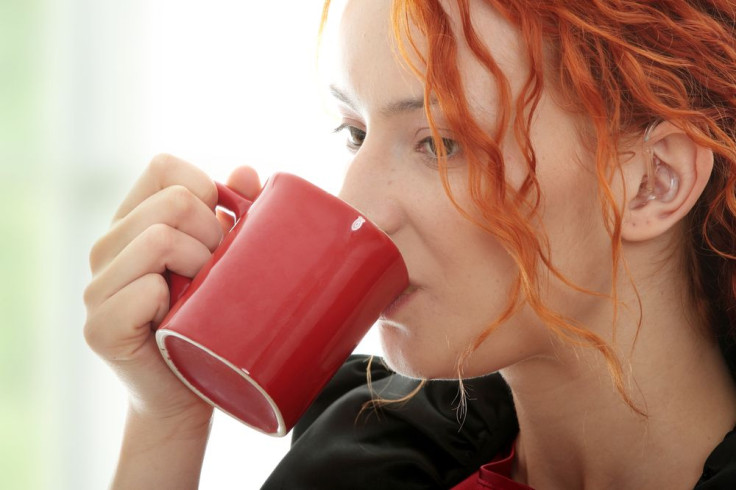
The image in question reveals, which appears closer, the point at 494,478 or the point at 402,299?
the point at 402,299

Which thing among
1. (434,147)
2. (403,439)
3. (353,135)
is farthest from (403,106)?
(403,439)

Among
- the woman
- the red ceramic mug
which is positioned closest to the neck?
the woman

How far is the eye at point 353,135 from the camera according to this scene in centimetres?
112

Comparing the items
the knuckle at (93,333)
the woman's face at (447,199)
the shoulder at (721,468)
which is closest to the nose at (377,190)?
the woman's face at (447,199)

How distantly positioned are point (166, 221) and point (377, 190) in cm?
24

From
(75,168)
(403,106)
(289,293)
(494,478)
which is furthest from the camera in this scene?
(75,168)

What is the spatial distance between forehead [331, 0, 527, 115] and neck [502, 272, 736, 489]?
34 cm

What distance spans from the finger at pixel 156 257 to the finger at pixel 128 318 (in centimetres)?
1

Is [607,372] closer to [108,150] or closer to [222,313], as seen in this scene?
[222,313]

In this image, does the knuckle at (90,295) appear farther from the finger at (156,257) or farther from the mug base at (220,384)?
the mug base at (220,384)

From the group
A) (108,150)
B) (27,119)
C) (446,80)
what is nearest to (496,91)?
(446,80)

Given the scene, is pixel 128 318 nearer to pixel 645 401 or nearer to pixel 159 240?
pixel 159 240

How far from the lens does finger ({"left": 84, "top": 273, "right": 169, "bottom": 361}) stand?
3.32 ft

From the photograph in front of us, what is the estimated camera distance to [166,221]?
1.03 meters
